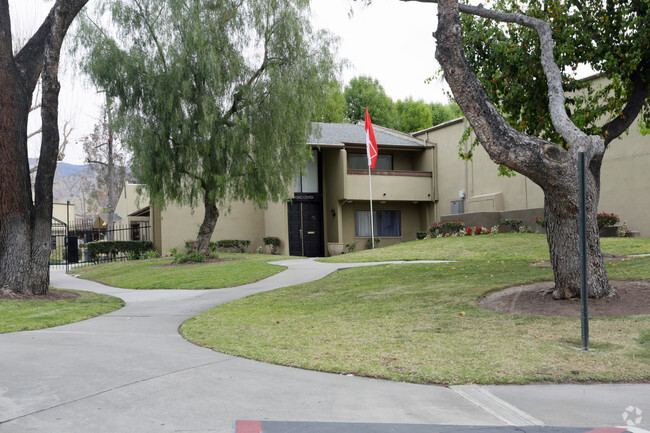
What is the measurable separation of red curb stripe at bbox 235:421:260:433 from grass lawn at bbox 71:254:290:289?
10879mm

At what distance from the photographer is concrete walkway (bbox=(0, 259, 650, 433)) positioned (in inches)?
153

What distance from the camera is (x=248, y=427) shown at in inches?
149

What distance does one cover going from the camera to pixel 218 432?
3.67 m

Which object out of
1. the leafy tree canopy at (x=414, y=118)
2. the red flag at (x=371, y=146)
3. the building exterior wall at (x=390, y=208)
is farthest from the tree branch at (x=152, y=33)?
the leafy tree canopy at (x=414, y=118)

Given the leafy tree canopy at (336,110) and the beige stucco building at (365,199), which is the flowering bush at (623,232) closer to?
the beige stucco building at (365,199)

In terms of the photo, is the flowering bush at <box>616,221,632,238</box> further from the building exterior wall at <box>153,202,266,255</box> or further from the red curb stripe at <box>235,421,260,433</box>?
the red curb stripe at <box>235,421,260,433</box>

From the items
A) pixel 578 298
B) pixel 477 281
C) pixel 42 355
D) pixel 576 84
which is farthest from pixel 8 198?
pixel 576 84

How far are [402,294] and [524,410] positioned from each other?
20.8 feet

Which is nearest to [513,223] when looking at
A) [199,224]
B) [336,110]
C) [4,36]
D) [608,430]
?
[199,224]

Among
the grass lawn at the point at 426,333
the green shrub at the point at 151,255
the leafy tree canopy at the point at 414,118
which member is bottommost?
the grass lawn at the point at 426,333

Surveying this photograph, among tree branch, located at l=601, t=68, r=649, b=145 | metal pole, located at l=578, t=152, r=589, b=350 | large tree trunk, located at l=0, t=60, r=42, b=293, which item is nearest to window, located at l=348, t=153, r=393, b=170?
tree branch, located at l=601, t=68, r=649, b=145

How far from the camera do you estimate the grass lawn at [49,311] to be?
343 inches

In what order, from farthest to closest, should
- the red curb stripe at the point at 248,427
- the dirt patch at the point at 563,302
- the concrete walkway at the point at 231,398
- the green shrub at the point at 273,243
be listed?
the green shrub at the point at 273,243, the dirt patch at the point at 563,302, the concrete walkway at the point at 231,398, the red curb stripe at the point at 248,427

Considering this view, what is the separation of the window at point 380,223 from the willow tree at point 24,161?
18813mm
